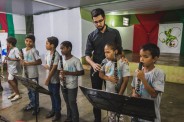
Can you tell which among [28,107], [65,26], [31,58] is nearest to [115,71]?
[31,58]

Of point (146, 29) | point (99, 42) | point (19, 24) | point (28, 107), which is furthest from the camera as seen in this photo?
point (146, 29)

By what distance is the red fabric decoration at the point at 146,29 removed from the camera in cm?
834

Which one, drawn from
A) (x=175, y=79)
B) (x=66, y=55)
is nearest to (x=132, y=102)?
(x=66, y=55)

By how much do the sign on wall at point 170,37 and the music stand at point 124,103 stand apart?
7.63m

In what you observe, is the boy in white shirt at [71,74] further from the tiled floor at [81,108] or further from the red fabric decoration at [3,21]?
the red fabric decoration at [3,21]

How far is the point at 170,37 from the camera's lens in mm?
7891

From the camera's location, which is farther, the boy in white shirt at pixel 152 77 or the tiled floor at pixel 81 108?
the tiled floor at pixel 81 108

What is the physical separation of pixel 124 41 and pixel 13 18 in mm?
5899

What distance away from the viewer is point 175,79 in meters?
4.93

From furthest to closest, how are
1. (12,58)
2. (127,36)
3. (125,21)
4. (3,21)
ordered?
(127,36), (125,21), (3,21), (12,58)

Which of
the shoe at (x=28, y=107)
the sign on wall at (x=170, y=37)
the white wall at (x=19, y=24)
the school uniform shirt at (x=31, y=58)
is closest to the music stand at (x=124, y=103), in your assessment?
the school uniform shirt at (x=31, y=58)

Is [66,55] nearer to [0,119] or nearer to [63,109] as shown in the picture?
[63,109]

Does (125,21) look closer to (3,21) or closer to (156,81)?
(3,21)

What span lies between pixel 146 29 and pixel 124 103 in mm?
8149
